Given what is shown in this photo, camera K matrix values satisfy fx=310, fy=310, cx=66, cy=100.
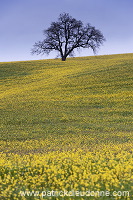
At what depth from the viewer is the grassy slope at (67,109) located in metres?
18.0

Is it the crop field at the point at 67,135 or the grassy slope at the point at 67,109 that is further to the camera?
the grassy slope at the point at 67,109

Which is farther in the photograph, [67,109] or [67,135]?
[67,109]

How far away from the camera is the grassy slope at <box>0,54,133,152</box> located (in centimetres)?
1800

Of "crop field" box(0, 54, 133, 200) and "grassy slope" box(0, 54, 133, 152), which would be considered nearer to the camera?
"crop field" box(0, 54, 133, 200)

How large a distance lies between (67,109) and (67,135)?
9.00m

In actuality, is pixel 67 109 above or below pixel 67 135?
above

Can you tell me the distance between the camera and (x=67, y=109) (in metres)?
27.8

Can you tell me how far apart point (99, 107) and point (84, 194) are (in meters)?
21.0

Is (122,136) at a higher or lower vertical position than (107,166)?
lower

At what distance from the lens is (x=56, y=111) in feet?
88.5

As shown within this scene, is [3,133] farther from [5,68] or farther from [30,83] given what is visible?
→ [5,68]

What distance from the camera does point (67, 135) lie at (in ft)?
62.0

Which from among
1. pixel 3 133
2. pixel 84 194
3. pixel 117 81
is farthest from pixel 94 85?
pixel 84 194

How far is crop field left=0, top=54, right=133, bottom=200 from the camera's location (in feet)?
28.0
